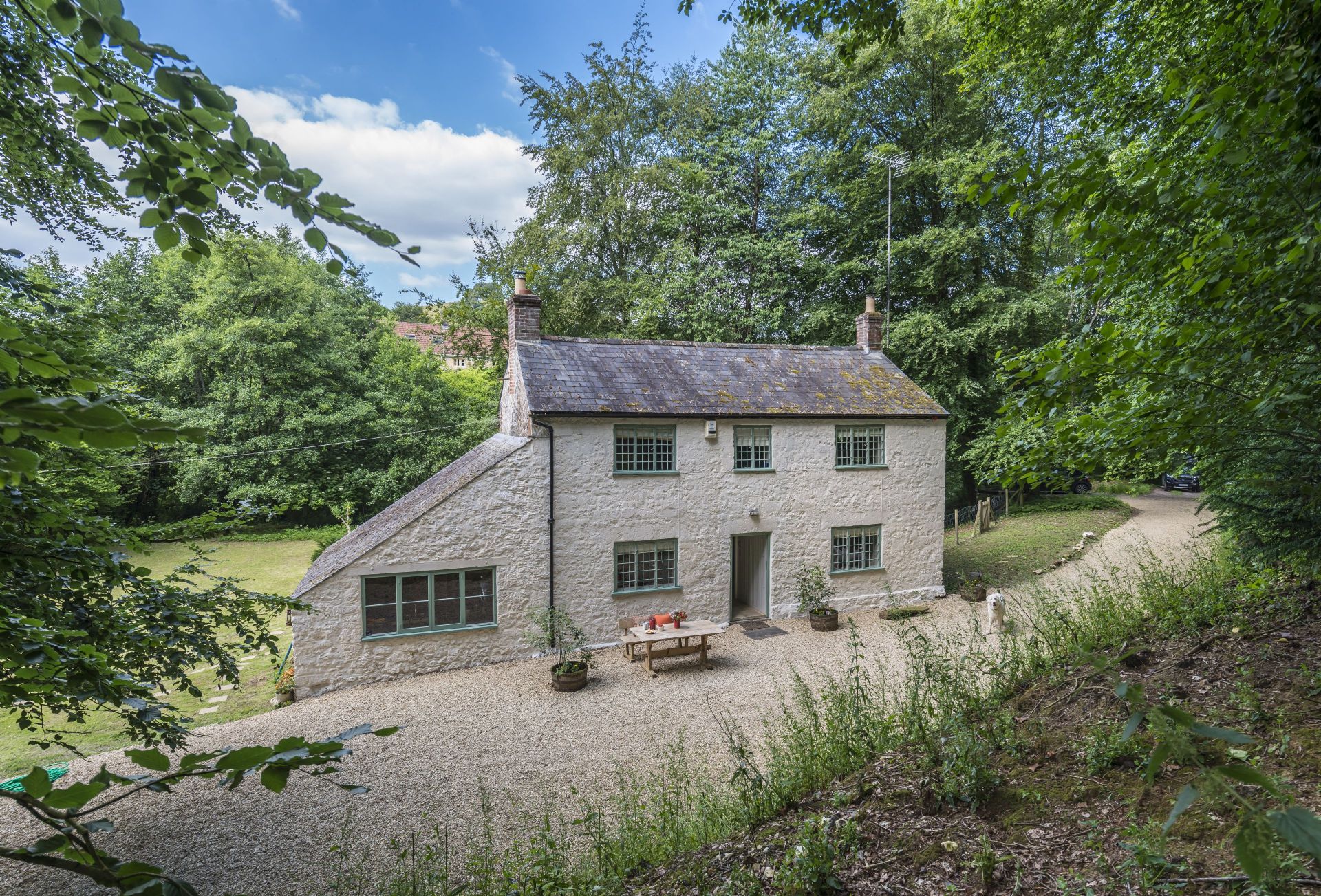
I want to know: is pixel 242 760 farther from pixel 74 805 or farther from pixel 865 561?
pixel 865 561

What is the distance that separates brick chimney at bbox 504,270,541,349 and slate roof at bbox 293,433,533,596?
2341mm

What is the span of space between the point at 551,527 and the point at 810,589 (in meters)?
6.41

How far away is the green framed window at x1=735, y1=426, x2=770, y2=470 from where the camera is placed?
1377cm

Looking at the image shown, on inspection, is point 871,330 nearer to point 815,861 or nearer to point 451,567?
point 451,567

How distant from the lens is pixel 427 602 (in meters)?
11.2

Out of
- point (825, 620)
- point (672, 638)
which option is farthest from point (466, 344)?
point (825, 620)

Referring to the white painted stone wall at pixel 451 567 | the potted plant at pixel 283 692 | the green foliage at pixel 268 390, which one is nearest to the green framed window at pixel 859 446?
the white painted stone wall at pixel 451 567

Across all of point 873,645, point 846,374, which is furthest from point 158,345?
point 873,645

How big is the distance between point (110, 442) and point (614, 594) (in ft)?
38.9

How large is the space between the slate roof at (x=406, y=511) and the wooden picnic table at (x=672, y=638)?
14.6ft

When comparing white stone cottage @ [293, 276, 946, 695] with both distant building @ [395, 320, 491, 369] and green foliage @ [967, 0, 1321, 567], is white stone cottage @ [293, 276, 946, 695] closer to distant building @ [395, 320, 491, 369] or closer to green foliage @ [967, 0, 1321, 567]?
green foliage @ [967, 0, 1321, 567]

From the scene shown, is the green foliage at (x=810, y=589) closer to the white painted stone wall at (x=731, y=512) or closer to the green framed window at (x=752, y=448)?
Result: the white painted stone wall at (x=731, y=512)

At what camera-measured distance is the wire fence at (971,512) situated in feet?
76.1

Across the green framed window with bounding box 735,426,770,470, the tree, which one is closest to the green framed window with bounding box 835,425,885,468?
the green framed window with bounding box 735,426,770,470
